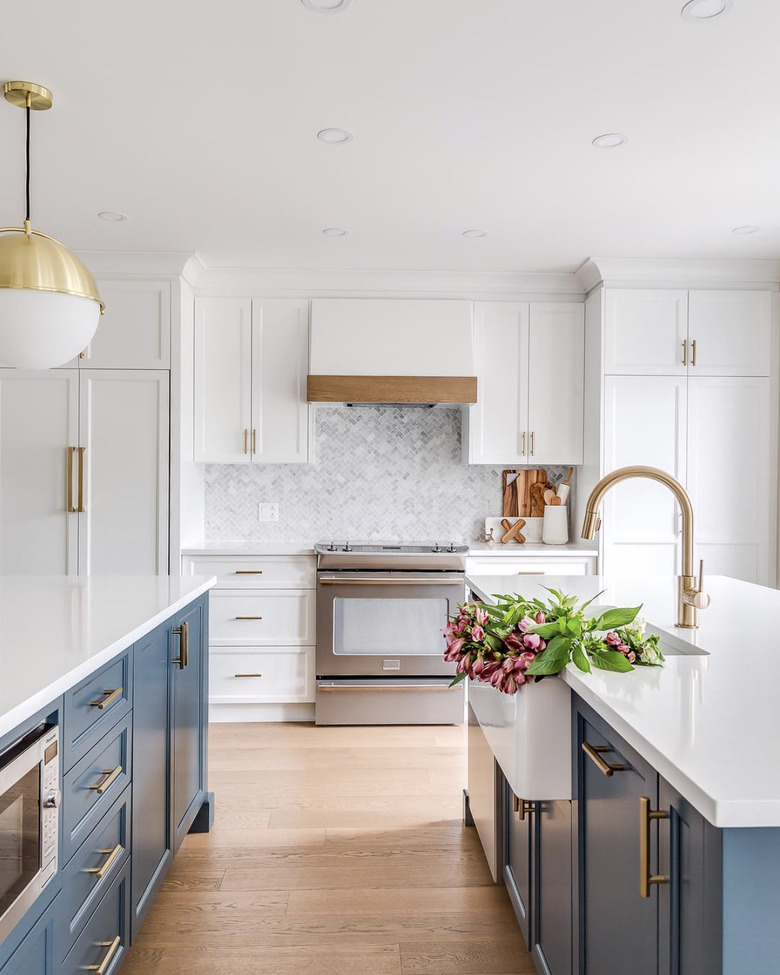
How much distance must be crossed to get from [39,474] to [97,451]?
32cm

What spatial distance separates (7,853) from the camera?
3.87 feet

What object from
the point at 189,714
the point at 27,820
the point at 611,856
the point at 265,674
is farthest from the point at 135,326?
the point at 611,856

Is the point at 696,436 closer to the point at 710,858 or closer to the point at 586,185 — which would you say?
the point at 586,185

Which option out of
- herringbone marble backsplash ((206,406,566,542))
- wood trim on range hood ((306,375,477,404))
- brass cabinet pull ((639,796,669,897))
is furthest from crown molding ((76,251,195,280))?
brass cabinet pull ((639,796,669,897))

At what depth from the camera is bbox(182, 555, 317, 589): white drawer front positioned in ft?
12.9

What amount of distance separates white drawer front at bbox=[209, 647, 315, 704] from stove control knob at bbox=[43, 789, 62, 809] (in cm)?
260

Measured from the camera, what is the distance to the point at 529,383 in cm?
419

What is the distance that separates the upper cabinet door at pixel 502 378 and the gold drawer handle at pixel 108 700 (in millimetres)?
2765

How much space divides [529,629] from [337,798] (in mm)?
1852

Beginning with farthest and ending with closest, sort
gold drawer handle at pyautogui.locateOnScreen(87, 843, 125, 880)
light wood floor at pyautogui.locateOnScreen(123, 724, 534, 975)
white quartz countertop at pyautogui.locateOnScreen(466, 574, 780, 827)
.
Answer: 1. light wood floor at pyautogui.locateOnScreen(123, 724, 534, 975)
2. gold drawer handle at pyautogui.locateOnScreen(87, 843, 125, 880)
3. white quartz countertop at pyautogui.locateOnScreen(466, 574, 780, 827)

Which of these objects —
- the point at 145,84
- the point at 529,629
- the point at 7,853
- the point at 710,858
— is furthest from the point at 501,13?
the point at 7,853

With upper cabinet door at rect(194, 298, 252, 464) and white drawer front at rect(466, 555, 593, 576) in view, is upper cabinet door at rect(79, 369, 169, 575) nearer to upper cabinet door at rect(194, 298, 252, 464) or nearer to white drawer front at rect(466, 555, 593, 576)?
upper cabinet door at rect(194, 298, 252, 464)

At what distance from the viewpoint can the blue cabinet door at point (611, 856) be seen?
3.62ft

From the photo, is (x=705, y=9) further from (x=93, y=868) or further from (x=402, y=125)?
(x=93, y=868)
